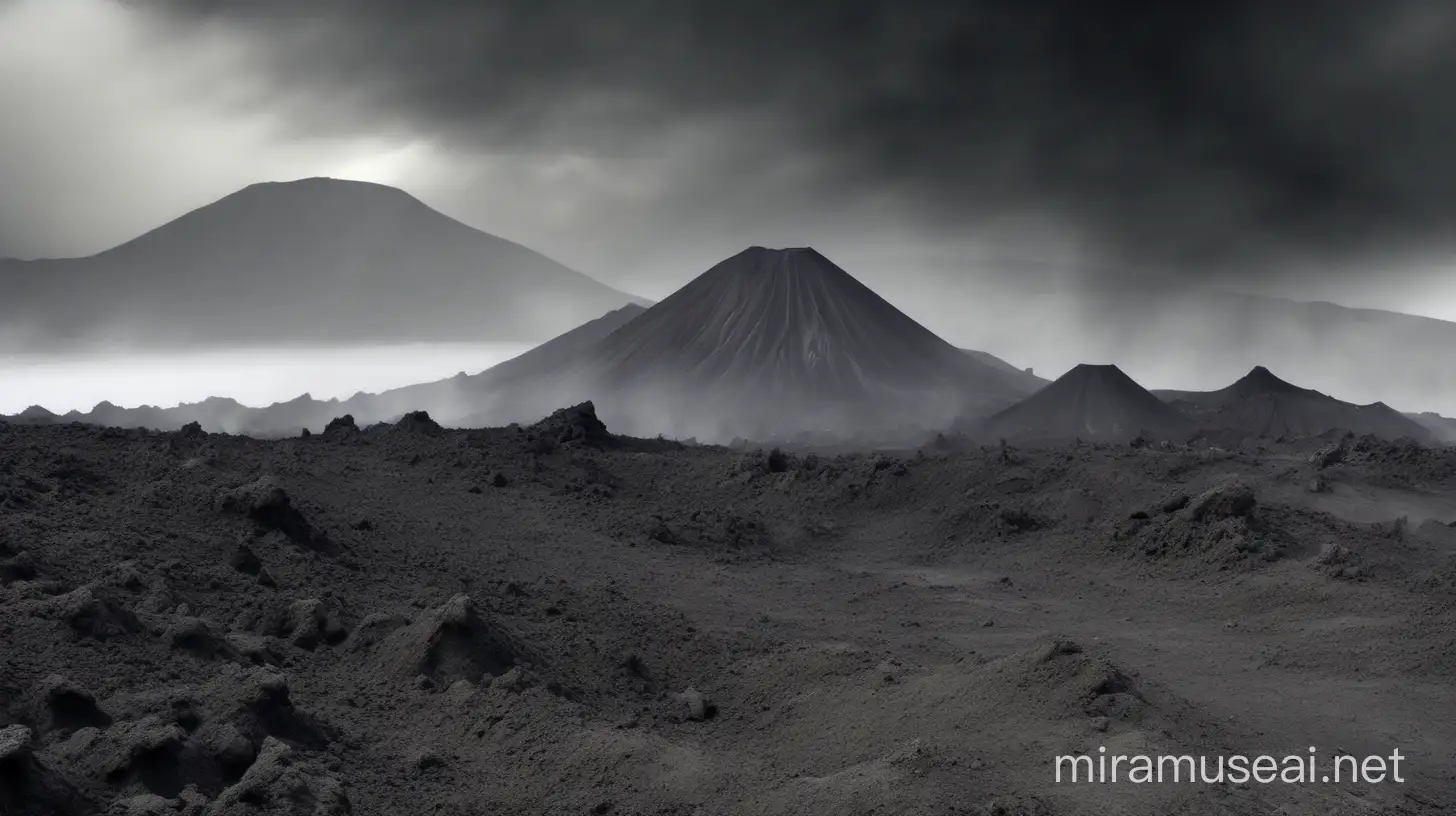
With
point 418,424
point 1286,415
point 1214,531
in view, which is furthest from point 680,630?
point 1286,415

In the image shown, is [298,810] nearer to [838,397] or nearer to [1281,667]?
[1281,667]

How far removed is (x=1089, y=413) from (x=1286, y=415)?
11.9 meters

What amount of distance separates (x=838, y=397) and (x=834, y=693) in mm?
59122

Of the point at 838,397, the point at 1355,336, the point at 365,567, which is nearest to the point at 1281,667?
the point at 365,567

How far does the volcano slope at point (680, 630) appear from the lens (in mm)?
9070

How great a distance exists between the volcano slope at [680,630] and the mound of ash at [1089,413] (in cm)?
3000

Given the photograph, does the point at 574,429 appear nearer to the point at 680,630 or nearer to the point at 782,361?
the point at 680,630

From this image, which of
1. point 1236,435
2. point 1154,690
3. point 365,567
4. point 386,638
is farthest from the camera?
point 1236,435

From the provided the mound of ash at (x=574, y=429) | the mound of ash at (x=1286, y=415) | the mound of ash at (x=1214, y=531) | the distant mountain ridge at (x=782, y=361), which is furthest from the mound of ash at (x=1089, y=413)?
the mound of ash at (x=1214, y=531)

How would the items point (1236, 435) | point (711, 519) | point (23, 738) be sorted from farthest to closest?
point (1236, 435)
point (711, 519)
point (23, 738)

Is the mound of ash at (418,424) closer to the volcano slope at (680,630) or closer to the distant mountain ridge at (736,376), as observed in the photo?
the volcano slope at (680,630)

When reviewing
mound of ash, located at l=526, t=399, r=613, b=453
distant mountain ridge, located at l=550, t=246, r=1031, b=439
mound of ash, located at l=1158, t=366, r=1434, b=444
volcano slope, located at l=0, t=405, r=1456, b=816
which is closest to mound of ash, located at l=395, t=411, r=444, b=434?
volcano slope, located at l=0, t=405, r=1456, b=816

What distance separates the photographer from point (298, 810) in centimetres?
830

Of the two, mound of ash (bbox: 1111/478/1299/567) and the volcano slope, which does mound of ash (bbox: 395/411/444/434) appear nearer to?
the volcano slope
